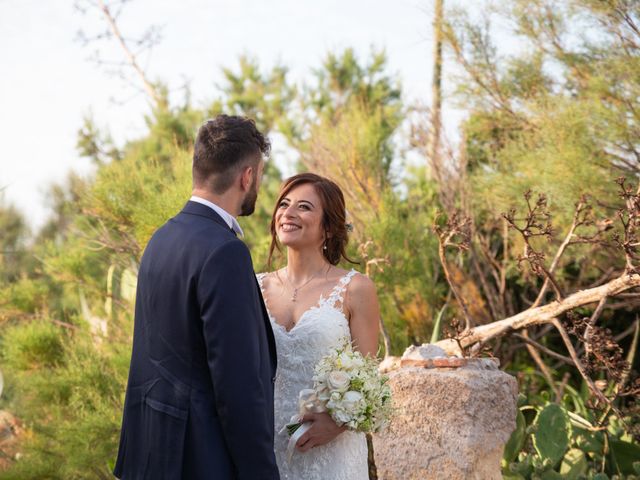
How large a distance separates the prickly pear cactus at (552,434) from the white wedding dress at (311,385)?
2.05 meters

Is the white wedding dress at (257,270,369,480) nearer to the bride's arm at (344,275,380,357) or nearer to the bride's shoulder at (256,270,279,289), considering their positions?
the bride's arm at (344,275,380,357)

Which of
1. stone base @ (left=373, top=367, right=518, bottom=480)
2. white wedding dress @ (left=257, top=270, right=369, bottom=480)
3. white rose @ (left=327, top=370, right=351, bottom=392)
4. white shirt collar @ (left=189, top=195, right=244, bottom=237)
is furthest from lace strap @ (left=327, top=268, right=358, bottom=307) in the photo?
stone base @ (left=373, top=367, right=518, bottom=480)

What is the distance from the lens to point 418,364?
461cm

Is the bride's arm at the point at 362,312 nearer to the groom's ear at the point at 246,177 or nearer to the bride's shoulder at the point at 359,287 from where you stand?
the bride's shoulder at the point at 359,287

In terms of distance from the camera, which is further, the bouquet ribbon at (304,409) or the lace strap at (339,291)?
the lace strap at (339,291)

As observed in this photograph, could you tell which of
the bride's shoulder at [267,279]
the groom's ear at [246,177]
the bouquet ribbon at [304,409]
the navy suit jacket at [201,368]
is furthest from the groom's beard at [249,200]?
the bride's shoulder at [267,279]

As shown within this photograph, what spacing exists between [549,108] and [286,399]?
3.74m

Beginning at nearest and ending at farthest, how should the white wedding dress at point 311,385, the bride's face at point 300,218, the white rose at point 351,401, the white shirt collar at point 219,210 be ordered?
the white shirt collar at point 219,210
the white rose at point 351,401
the white wedding dress at point 311,385
the bride's face at point 300,218

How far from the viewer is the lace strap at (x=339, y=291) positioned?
3496 millimetres

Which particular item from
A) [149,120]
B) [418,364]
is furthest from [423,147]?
[149,120]

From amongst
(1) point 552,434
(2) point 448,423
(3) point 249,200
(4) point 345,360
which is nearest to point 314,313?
(4) point 345,360

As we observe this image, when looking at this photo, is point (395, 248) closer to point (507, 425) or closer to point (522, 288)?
point (522, 288)

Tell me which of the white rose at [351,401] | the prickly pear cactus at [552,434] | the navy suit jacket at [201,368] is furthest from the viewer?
the prickly pear cactus at [552,434]

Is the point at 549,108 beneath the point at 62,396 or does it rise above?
above
